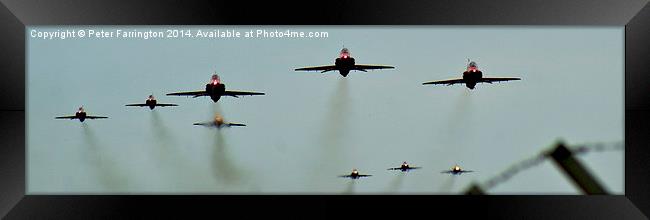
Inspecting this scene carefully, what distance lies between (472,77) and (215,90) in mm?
4832

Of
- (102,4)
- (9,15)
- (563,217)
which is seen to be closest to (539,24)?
(563,217)

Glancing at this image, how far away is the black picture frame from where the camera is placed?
1914cm

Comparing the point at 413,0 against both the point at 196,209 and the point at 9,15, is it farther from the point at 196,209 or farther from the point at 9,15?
the point at 9,15

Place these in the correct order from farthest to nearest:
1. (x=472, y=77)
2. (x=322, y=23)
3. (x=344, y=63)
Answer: (x=472, y=77), (x=344, y=63), (x=322, y=23)

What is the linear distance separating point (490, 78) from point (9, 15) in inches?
350

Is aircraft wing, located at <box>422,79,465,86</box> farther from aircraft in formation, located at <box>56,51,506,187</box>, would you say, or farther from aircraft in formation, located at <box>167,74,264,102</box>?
aircraft in formation, located at <box>167,74,264,102</box>

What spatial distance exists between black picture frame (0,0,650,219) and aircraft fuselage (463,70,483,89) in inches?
42.7

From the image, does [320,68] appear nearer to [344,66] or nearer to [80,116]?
[344,66]

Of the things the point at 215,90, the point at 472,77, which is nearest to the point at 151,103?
the point at 215,90

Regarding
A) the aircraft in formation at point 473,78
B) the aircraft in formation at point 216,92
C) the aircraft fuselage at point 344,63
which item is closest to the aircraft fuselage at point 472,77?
the aircraft in formation at point 473,78

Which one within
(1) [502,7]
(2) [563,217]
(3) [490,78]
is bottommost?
(2) [563,217]

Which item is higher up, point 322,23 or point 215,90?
point 322,23

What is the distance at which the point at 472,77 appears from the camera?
19844 mm

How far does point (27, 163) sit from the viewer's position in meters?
19.5
